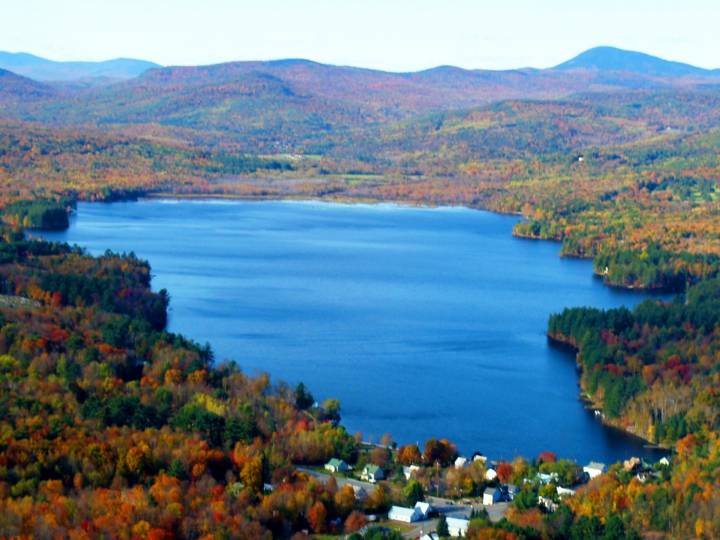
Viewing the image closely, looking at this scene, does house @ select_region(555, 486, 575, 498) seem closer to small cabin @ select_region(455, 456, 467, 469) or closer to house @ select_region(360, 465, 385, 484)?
small cabin @ select_region(455, 456, 467, 469)

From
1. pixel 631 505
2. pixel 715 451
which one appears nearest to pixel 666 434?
pixel 715 451

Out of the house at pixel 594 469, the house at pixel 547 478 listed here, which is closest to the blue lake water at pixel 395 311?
the house at pixel 594 469

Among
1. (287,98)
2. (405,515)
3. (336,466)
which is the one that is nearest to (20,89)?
(287,98)

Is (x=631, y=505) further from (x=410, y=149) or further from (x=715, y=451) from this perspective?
(x=410, y=149)

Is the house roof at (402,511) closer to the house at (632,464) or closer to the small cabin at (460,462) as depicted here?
the small cabin at (460,462)

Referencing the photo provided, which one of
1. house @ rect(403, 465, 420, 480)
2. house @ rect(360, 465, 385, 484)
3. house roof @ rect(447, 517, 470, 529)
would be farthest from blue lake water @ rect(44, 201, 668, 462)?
house roof @ rect(447, 517, 470, 529)

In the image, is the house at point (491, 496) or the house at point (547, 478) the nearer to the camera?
the house at point (491, 496)
